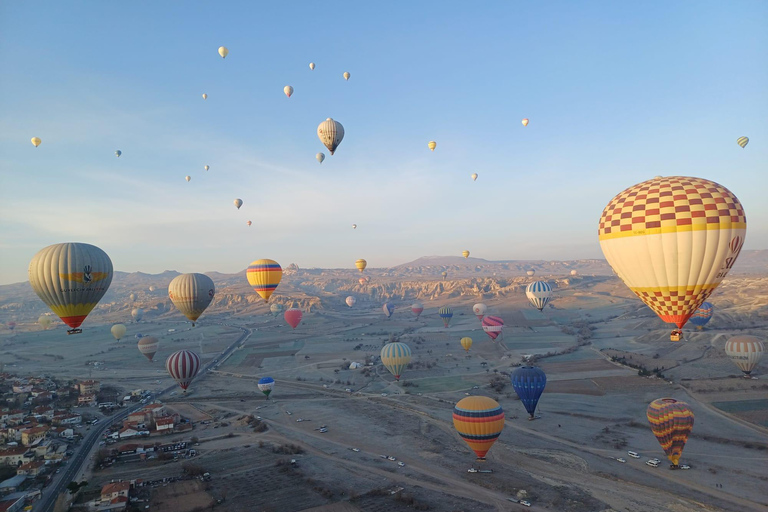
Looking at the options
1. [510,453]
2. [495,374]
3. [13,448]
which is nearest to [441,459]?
[510,453]

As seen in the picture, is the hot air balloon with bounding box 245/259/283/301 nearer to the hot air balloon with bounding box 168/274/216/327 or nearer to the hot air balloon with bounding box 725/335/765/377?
the hot air balloon with bounding box 168/274/216/327

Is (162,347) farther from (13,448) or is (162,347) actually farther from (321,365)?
(13,448)

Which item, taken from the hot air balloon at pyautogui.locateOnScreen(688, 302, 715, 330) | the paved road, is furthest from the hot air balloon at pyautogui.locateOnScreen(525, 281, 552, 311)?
the paved road

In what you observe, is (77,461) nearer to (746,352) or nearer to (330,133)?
(330,133)

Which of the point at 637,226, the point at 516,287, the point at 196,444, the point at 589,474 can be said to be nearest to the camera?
the point at 637,226

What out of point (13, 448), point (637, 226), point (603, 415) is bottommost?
point (603, 415)

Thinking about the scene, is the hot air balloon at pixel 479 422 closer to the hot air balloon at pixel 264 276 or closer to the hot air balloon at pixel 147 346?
the hot air balloon at pixel 264 276

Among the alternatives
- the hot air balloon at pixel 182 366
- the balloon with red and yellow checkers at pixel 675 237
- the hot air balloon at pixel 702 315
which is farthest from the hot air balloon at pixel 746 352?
the hot air balloon at pixel 182 366
